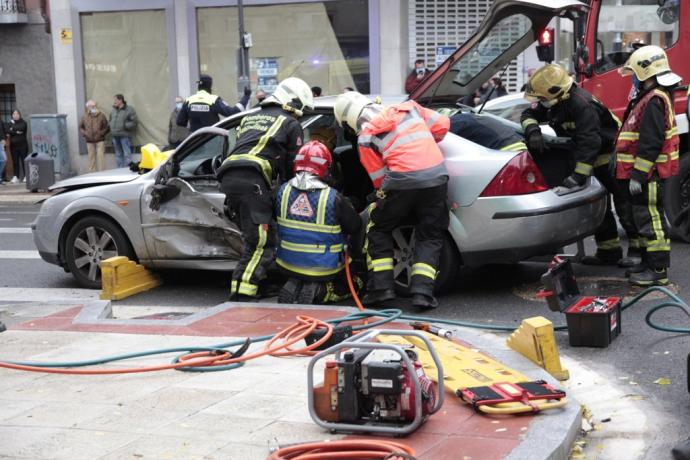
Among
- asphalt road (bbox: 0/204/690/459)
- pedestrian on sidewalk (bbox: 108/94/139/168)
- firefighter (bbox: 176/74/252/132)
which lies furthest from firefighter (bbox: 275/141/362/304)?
pedestrian on sidewalk (bbox: 108/94/139/168)

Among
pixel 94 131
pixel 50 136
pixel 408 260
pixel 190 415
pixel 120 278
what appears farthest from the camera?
pixel 50 136

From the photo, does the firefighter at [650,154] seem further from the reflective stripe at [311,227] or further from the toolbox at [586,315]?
the reflective stripe at [311,227]

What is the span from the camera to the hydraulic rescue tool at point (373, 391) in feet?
14.8

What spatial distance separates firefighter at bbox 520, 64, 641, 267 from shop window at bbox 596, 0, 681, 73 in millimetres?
2551

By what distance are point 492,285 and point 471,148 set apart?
1351 millimetres

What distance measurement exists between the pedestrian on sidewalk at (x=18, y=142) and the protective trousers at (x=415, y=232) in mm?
15792

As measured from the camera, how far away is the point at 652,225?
8.05 metres

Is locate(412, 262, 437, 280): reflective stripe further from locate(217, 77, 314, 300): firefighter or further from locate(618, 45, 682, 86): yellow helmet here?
locate(618, 45, 682, 86): yellow helmet

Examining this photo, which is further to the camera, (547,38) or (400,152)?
(547,38)

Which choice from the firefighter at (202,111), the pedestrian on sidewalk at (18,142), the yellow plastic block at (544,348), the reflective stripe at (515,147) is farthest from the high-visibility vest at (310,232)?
the pedestrian on sidewalk at (18,142)

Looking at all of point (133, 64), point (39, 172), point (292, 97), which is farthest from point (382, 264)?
point (133, 64)

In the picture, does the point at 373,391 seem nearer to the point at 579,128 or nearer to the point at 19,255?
the point at 579,128

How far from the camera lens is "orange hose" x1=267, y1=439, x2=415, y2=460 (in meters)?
4.20

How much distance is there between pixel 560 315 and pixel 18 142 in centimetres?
1684
